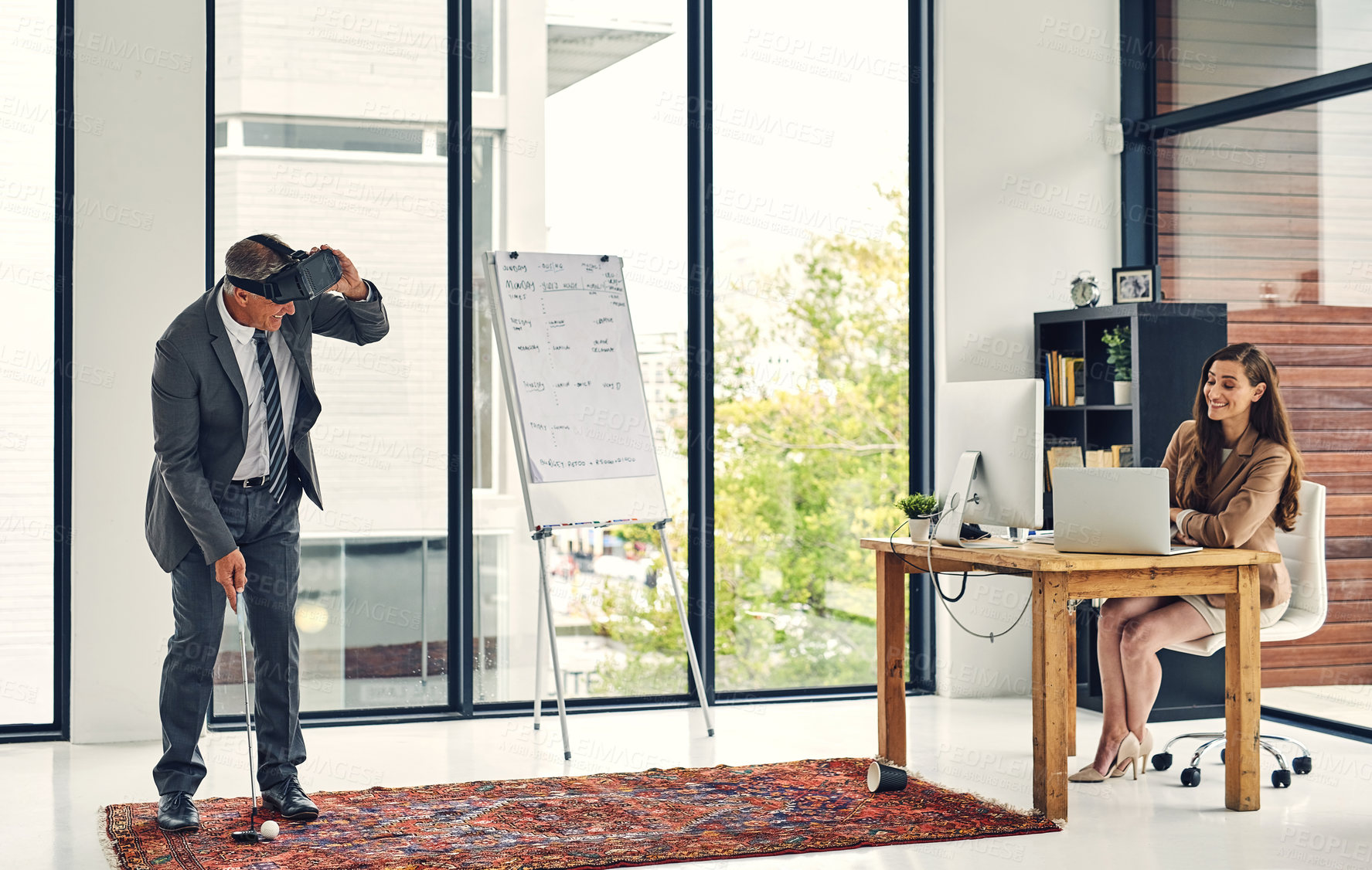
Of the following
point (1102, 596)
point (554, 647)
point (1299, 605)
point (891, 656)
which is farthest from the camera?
point (554, 647)

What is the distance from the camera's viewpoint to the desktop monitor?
3678 millimetres

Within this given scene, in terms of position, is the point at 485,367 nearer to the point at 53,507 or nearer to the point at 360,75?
the point at 360,75

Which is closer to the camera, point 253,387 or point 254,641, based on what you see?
point 253,387

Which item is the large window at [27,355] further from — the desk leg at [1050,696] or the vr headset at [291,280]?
the desk leg at [1050,696]

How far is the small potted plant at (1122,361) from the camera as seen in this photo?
5.11 metres

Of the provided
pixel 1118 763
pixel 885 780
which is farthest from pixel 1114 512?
pixel 885 780

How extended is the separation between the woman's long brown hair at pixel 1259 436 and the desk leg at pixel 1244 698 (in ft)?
1.13

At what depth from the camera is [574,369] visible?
183 inches

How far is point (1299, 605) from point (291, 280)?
3126mm

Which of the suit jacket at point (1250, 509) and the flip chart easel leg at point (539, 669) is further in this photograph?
the flip chart easel leg at point (539, 669)

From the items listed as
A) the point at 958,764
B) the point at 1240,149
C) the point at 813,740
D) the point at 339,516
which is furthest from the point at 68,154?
the point at 1240,149

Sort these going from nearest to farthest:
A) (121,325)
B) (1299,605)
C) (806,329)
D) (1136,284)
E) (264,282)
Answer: (264,282) < (1299,605) < (121,325) < (1136,284) < (806,329)

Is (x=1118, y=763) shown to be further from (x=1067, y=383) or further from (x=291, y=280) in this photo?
(x=291, y=280)

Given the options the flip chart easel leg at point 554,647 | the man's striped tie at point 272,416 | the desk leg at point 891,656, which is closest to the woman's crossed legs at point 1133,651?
the desk leg at point 891,656
